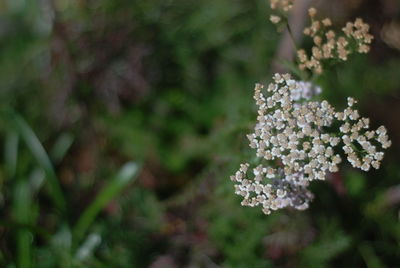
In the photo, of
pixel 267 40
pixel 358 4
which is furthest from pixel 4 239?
pixel 358 4

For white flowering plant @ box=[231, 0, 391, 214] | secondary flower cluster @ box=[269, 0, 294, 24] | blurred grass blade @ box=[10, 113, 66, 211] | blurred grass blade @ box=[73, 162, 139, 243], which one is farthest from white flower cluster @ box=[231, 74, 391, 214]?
blurred grass blade @ box=[10, 113, 66, 211]

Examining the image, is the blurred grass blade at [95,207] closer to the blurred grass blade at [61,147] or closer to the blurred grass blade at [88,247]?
the blurred grass blade at [88,247]

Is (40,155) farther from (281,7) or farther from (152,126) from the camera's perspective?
(281,7)

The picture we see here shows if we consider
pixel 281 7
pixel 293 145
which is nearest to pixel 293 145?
pixel 293 145

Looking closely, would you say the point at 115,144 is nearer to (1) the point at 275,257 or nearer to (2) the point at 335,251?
(1) the point at 275,257

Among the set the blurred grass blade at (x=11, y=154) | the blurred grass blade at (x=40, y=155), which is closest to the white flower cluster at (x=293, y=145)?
the blurred grass blade at (x=40, y=155)

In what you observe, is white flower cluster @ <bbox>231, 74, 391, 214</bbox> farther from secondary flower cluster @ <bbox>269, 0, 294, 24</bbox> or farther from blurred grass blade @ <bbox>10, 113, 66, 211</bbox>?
blurred grass blade @ <bbox>10, 113, 66, 211</bbox>
